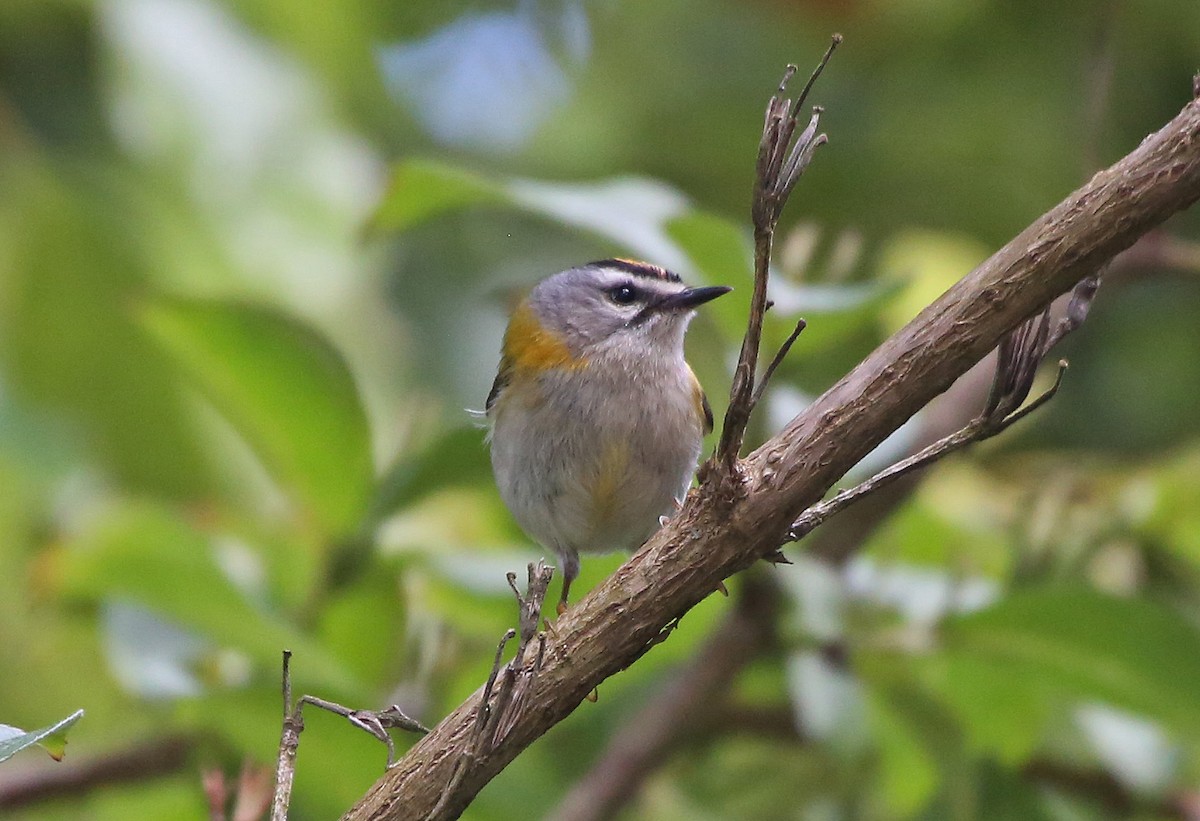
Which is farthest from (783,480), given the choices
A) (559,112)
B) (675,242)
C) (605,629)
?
(559,112)

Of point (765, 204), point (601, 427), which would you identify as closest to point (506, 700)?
point (765, 204)

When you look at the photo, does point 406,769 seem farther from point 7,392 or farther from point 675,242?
point 7,392

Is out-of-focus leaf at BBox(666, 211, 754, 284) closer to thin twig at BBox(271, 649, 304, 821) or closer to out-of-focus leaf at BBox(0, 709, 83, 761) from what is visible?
thin twig at BBox(271, 649, 304, 821)

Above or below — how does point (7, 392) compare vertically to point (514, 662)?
above

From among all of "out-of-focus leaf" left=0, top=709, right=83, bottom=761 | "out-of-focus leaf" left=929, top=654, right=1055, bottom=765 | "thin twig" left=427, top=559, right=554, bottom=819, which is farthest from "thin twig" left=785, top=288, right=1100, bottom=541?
"out-of-focus leaf" left=929, top=654, right=1055, bottom=765

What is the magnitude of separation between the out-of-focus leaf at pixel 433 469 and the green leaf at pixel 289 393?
1.5 inches

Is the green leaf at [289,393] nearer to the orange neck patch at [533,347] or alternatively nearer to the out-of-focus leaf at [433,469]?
the out-of-focus leaf at [433,469]

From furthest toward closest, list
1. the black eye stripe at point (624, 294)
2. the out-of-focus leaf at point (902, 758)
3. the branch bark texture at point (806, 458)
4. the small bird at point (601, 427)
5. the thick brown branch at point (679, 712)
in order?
the black eye stripe at point (624, 294) < the out-of-focus leaf at point (902, 758) < the thick brown branch at point (679, 712) < the small bird at point (601, 427) < the branch bark texture at point (806, 458)

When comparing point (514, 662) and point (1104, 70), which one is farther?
point (1104, 70)

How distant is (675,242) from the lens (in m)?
2.33

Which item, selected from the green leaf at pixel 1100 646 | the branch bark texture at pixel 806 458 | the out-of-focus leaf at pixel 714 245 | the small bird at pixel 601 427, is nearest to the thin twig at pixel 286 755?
the branch bark texture at pixel 806 458

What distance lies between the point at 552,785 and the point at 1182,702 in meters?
1.12

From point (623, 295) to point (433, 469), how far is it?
0.48 m

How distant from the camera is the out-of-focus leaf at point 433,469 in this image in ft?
8.29
